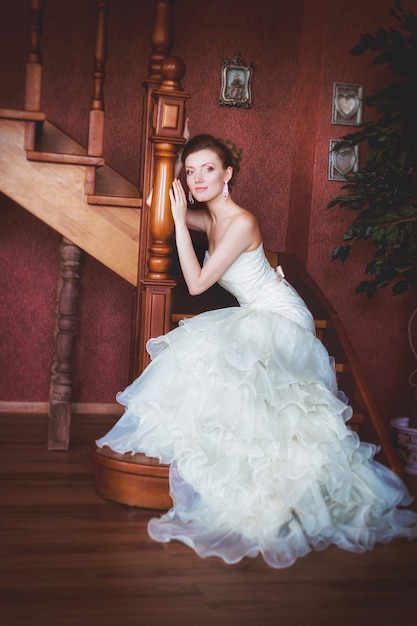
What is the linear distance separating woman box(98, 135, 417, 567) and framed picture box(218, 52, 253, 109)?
1.50 metres

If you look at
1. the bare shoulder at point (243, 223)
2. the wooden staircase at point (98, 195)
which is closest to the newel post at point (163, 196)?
the wooden staircase at point (98, 195)

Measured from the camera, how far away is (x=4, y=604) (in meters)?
1.93

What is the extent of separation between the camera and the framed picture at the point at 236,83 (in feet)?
14.6

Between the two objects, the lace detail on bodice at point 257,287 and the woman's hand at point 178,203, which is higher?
the woman's hand at point 178,203

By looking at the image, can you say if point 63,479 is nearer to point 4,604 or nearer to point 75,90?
point 4,604

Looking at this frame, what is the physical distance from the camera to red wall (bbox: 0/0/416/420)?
13.7 feet

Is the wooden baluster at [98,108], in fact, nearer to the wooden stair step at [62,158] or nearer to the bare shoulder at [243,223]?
Answer: the wooden stair step at [62,158]

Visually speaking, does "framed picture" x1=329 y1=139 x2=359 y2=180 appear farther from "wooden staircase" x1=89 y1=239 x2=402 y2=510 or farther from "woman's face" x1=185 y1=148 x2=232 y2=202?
"woman's face" x1=185 y1=148 x2=232 y2=202

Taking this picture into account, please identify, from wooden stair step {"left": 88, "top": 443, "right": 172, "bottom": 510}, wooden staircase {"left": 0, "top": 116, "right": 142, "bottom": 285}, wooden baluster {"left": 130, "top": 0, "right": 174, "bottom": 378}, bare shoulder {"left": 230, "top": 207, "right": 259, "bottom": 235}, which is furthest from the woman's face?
wooden stair step {"left": 88, "top": 443, "right": 172, "bottom": 510}

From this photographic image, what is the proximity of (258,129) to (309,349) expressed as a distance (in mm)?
2068

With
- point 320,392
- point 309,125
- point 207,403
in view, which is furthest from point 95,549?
point 309,125

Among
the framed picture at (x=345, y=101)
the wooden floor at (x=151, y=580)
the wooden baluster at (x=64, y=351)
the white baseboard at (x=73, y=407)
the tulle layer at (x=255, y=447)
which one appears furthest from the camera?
the white baseboard at (x=73, y=407)

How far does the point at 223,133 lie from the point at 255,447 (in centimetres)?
251

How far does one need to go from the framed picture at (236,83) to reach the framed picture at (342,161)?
0.70m
